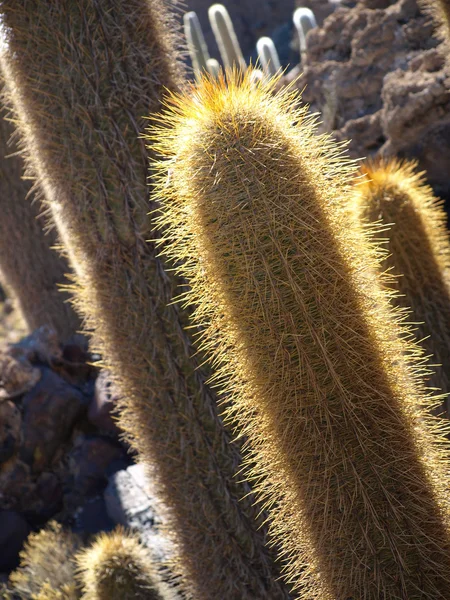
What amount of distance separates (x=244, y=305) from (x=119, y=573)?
1.94 meters

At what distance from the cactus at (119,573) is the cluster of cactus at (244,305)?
0.4 inches

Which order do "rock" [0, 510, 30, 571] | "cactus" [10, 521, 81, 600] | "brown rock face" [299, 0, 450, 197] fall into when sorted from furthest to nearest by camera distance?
1. "rock" [0, 510, 30, 571]
2. "brown rock face" [299, 0, 450, 197]
3. "cactus" [10, 521, 81, 600]

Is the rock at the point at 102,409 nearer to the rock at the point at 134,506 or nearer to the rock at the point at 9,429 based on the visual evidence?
the rock at the point at 134,506

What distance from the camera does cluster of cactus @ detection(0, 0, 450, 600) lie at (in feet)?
5.71

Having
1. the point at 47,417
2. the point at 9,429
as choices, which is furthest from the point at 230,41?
the point at 9,429

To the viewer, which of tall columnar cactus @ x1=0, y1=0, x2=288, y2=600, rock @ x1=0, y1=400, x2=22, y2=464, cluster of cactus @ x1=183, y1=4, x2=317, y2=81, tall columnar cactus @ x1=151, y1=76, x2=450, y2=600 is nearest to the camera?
tall columnar cactus @ x1=151, y1=76, x2=450, y2=600

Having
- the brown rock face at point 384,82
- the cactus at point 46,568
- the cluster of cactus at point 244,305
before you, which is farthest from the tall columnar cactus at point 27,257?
the cluster of cactus at point 244,305

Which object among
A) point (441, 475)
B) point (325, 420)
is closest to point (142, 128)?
point (325, 420)

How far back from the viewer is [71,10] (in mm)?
2672

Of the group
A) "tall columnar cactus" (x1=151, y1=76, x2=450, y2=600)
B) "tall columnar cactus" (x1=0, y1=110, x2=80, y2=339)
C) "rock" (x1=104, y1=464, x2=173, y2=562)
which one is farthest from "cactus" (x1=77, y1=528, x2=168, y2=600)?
"tall columnar cactus" (x1=0, y1=110, x2=80, y2=339)

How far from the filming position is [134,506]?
445 cm

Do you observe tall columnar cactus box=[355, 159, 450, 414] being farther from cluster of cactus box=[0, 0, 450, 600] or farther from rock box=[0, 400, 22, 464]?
rock box=[0, 400, 22, 464]

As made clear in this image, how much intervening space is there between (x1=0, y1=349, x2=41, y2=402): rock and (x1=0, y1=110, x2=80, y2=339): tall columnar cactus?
1.16m

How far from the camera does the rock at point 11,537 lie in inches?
181
